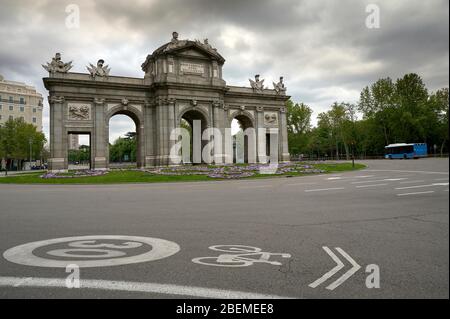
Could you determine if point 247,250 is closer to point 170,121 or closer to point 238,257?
point 238,257

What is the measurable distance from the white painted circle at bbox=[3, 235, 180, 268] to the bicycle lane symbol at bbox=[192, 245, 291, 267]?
30.1 inches

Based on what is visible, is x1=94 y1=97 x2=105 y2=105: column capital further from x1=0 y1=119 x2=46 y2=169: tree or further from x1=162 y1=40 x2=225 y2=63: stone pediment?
x1=0 y1=119 x2=46 y2=169: tree

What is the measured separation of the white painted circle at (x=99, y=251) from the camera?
4.80 meters

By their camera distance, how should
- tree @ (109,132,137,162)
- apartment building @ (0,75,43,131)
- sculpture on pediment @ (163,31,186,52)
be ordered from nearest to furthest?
sculpture on pediment @ (163,31,186,52) → apartment building @ (0,75,43,131) → tree @ (109,132,137,162)

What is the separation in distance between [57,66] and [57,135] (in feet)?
29.0

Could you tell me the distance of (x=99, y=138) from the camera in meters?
40.0

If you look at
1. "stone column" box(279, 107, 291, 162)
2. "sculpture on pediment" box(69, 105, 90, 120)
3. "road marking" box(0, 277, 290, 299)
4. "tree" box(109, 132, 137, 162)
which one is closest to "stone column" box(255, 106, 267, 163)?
"stone column" box(279, 107, 291, 162)

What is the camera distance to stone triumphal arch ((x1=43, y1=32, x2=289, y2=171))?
38.3 metres

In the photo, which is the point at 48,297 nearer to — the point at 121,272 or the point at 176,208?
the point at 121,272

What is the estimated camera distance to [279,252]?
5.27m

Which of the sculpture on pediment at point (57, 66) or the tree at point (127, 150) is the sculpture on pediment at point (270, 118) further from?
the tree at point (127, 150)

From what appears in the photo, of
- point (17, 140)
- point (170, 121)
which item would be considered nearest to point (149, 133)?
point (170, 121)
